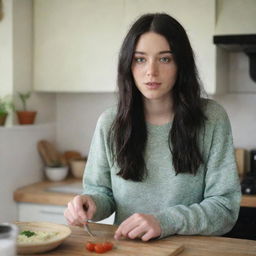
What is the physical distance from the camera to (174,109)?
1.71 meters

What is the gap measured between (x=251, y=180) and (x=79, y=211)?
4.54 feet

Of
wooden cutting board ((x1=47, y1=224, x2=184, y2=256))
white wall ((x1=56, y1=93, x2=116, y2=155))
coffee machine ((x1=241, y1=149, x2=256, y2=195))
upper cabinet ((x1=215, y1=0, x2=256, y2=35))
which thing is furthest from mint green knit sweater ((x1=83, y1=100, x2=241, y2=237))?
white wall ((x1=56, y1=93, x2=116, y2=155))

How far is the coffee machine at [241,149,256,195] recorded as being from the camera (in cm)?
255

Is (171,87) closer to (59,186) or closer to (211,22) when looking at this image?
(211,22)

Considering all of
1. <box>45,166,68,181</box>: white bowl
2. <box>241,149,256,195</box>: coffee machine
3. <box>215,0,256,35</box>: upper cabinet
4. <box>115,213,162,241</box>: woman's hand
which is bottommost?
<box>45,166,68,181</box>: white bowl

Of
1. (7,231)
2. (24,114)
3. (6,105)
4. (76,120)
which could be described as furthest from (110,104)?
(7,231)

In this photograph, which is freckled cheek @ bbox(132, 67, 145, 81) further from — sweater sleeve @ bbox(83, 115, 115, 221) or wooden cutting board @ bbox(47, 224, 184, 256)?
wooden cutting board @ bbox(47, 224, 184, 256)

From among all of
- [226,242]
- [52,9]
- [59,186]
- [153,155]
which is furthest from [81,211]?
[52,9]

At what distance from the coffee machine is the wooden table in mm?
1117

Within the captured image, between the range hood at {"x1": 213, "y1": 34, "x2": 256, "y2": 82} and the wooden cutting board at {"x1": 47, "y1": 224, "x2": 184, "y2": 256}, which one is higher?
the range hood at {"x1": 213, "y1": 34, "x2": 256, "y2": 82}

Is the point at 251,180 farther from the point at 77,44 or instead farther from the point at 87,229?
the point at 87,229

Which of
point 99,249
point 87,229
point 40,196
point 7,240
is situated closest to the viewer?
point 7,240

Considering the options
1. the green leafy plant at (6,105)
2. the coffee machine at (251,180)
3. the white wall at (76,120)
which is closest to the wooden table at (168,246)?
the coffee machine at (251,180)

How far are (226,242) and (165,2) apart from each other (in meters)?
1.66
